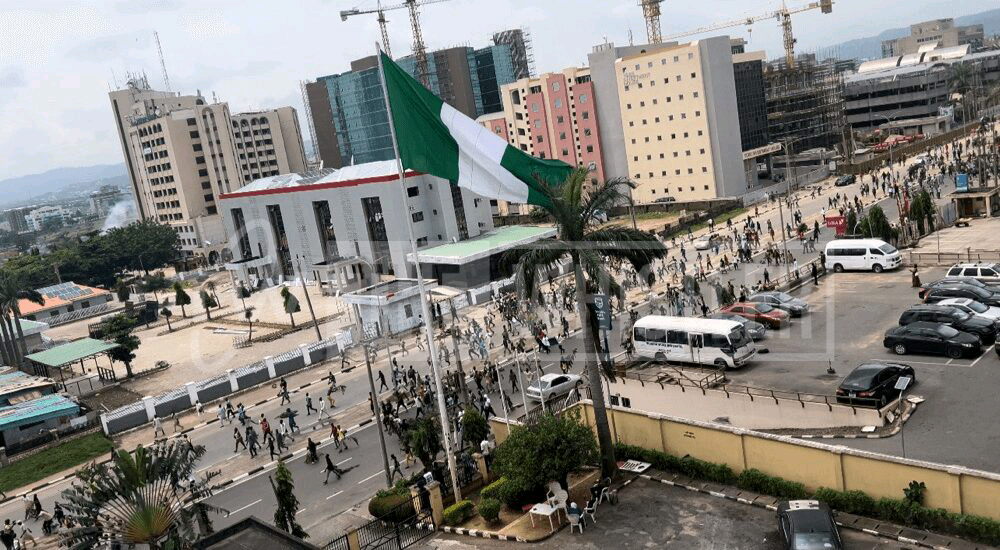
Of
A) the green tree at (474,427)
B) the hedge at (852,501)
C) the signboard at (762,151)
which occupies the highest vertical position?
the signboard at (762,151)

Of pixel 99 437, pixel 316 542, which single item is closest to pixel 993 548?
pixel 316 542

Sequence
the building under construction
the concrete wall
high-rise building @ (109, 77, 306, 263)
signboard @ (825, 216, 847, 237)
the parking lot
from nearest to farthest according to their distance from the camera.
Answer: the concrete wall → the parking lot → signboard @ (825, 216, 847, 237) → the building under construction → high-rise building @ (109, 77, 306, 263)

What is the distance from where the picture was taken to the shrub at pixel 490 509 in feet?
56.8

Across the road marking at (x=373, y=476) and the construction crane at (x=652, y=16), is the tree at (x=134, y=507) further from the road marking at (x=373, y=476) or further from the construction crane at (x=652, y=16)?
the construction crane at (x=652, y=16)

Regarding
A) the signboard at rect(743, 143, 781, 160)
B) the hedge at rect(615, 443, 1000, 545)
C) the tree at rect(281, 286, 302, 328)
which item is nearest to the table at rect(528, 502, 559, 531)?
the hedge at rect(615, 443, 1000, 545)

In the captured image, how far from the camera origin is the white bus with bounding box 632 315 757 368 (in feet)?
86.6

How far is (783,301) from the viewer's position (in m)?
31.5

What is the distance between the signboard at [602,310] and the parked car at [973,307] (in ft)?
48.6

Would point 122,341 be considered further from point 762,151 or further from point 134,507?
point 762,151

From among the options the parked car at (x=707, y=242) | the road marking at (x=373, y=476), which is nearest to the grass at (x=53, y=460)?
the road marking at (x=373, y=476)

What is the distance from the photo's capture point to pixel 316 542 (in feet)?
61.9

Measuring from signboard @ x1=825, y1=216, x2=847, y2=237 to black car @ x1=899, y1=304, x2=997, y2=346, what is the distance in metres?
18.0

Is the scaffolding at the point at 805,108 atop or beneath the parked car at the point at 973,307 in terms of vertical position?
atop

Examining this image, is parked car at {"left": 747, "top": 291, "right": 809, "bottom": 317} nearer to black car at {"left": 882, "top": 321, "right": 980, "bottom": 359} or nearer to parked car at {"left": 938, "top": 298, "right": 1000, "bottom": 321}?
parked car at {"left": 938, "top": 298, "right": 1000, "bottom": 321}
